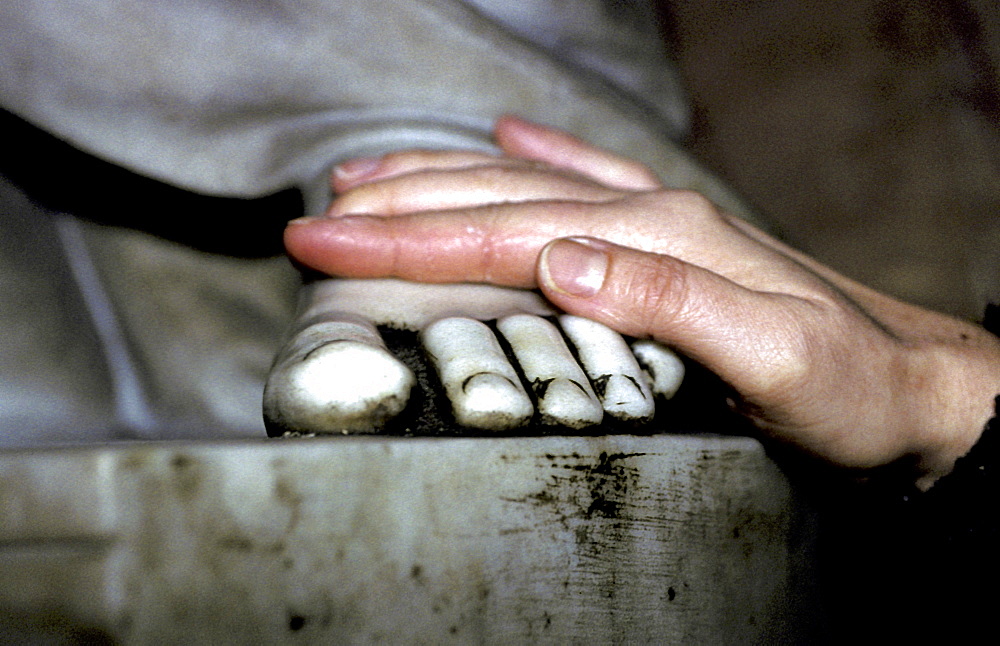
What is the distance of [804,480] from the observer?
0.53 m

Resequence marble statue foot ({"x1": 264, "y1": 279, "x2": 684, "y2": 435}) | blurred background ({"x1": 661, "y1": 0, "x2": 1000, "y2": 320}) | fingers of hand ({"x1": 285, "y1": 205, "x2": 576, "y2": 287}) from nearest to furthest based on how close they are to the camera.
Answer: marble statue foot ({"x1": 264, "y1": 279, "x2": 684, "y2": 435}) < fingers of hand ({"x1": 285, "y1": 205, "x2": 576, "y2": 287}) < blurred background ({"x1": 661, "y1": 0, "x2": 1000, "y2": 320})

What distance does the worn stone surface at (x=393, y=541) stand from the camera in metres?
0.28

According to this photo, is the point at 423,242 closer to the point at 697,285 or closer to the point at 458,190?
the point at 458,190

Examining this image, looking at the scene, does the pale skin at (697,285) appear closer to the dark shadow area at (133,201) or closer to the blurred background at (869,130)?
the dark shadow area at (133,201)

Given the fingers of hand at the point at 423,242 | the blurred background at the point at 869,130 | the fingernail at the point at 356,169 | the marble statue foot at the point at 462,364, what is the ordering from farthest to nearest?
the blurred background at the point at 869,130 → the fingernail at the point at 356,169 → the fingers of hand at the point at 423,242 → the marble statue foot at the point at 462,364

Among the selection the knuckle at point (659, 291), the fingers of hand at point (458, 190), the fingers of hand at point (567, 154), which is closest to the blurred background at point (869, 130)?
the fingers of hand at point (567, 154)

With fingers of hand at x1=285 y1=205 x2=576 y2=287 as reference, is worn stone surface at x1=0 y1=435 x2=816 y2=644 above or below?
below

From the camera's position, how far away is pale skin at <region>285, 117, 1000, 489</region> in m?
0.48

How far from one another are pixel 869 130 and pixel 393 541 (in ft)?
2.97

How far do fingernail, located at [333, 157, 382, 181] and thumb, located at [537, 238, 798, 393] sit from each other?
0.78 ft

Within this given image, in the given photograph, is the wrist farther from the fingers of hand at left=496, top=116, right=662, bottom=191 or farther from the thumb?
the fingers of hand at left=496, top=116, right=662, bottom=191

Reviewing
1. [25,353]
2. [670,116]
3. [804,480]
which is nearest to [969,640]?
[804,480]

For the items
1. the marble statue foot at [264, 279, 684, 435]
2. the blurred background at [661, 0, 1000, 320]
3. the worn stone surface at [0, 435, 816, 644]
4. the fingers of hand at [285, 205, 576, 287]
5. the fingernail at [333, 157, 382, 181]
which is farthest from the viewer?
the blurred background at [661, 0, 1000, 320]

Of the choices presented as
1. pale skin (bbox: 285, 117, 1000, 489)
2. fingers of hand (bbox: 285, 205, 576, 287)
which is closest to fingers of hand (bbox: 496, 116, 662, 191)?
pale skin (bbox: 285, 117, 1000, 489)
